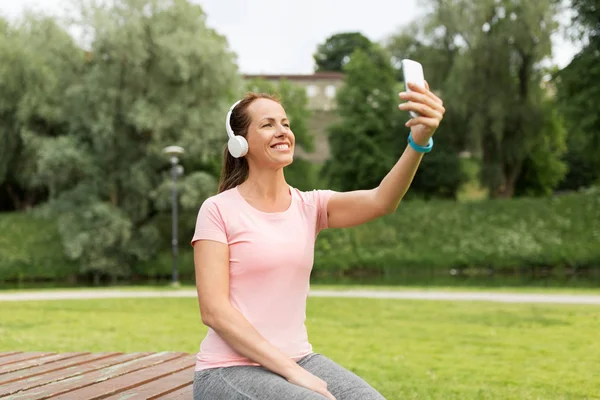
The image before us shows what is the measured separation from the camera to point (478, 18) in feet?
121

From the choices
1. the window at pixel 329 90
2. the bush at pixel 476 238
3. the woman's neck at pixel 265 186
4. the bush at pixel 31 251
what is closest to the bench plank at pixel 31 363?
the woman's neck at pixel 265 186

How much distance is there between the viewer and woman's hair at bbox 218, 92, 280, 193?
3.24 metres

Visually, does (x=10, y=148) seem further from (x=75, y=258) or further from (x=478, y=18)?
(x=478, y=18)

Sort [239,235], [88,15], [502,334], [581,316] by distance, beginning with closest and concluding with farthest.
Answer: [239,235] → [502,334] → [581,316] → [88,15]

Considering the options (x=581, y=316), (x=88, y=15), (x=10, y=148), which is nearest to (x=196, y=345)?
(x=581, y=316)

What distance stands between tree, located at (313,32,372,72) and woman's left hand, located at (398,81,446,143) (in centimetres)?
7793

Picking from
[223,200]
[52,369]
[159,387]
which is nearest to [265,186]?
[223,200]

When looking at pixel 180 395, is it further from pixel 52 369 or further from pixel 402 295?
pixel 402 295

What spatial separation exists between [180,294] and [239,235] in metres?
16.6

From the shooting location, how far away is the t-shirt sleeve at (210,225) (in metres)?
3.00

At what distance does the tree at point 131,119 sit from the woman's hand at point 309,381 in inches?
1076

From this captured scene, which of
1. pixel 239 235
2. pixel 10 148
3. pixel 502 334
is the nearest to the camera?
pixel 239 235

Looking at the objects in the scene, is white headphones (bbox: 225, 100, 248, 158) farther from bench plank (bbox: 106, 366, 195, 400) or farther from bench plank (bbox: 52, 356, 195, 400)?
bench plank (bbox: 52, 356, 195, 400)

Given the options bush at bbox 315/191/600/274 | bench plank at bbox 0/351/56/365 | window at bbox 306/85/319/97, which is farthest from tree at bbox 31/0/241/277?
window at bbox 306/85/319/97
